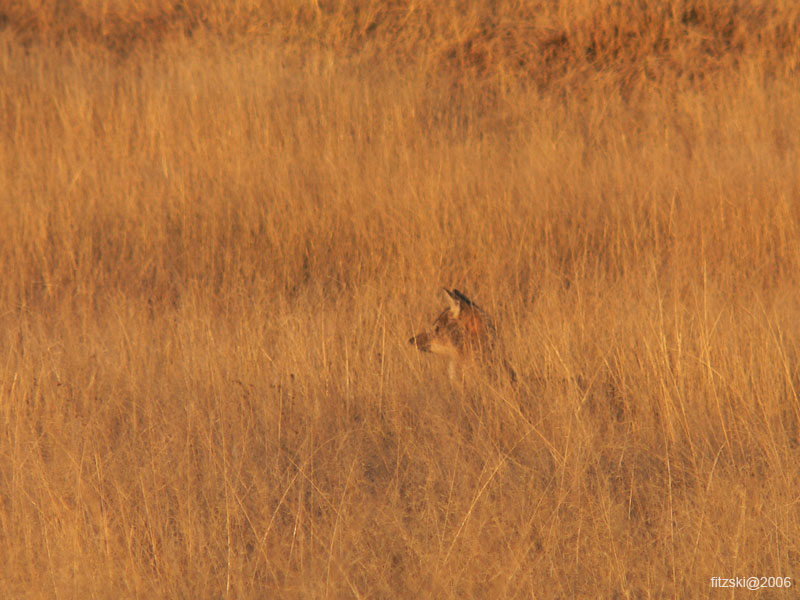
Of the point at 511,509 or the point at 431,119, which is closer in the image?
the point at 511,509

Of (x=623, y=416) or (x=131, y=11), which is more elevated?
(x=131, y=11)

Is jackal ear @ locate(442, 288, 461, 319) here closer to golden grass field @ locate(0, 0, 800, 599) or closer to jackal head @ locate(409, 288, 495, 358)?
jackal head @ locate(409, 288, 495, 358)

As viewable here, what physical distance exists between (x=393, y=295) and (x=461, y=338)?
1338 mm

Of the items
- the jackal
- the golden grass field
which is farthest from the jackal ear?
the golden grass field

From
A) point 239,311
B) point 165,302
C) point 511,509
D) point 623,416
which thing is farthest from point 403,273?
point 511,509

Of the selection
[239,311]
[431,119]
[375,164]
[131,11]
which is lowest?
[239,311]

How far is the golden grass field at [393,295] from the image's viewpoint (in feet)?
8.98

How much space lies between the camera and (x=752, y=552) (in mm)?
2604

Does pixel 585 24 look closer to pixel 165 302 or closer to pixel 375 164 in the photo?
pixel 375 164

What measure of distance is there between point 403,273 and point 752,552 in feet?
11.2

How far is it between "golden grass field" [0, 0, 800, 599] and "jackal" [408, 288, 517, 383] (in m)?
0.14

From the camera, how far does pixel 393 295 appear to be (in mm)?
5434

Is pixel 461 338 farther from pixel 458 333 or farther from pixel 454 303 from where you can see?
pixel 454 303

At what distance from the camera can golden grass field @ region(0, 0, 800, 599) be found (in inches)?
108
